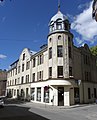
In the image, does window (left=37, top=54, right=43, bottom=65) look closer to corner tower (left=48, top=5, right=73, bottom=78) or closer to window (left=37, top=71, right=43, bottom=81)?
window (left=37, top=71, right=43, bottom=81)

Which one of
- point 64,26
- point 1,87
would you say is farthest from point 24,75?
point 1,87

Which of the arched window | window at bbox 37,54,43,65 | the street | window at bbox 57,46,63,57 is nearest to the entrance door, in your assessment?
window at bbox 57,46,63,57

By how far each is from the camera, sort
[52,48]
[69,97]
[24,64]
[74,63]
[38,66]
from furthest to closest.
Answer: [24,64], [38,66], [74,63], [52,48], [69,97]

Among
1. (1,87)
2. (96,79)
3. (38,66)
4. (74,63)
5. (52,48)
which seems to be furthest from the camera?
(1,87)

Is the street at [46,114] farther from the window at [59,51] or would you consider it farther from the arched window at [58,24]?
the arched window at [58,24]

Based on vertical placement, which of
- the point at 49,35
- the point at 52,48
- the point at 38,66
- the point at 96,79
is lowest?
the point at 96,79

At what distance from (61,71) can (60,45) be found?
172 inches

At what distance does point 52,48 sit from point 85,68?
30.7ft

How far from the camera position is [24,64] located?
132ft

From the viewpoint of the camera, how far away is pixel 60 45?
27.6 meters

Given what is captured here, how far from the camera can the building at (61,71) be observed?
26.3 m

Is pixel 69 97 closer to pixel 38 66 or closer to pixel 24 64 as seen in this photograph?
pixel 38 66

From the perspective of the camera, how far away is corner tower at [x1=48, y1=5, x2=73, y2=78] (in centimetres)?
2673

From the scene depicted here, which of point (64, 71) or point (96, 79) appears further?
point (96, 79)
